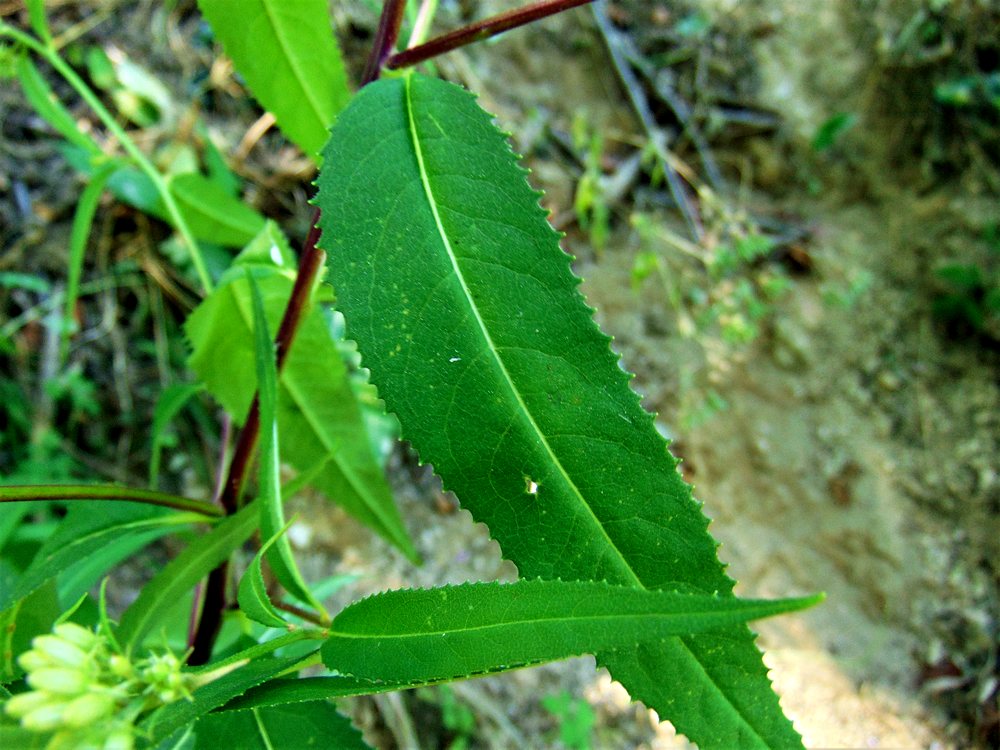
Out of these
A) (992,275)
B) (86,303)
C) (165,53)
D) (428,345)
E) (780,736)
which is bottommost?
(992,275)

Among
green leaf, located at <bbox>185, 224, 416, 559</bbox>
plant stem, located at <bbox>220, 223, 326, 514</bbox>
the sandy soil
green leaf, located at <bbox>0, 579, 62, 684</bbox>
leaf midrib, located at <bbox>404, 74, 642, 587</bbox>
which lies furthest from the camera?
the sandy soil

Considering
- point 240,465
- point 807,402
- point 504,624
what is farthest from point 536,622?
point 807,402

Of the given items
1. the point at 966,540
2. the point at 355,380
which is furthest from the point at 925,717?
the point at 355,380

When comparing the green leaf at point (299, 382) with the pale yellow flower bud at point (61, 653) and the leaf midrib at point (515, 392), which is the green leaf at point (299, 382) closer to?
the leaf midrib at point (515, 392)

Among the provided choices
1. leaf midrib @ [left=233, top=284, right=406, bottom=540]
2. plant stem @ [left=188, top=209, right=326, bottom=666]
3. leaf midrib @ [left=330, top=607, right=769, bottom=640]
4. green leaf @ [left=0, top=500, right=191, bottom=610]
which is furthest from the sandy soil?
leaf midrib @ [left=330, top=607, right=769, bottom=640]

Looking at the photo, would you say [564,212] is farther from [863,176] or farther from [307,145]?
[307,145]

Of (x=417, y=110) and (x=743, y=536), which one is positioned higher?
(x=417, y=110)

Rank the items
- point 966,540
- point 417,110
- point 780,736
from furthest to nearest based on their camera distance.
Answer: point 966,540 < point 417,110 < point 780,736

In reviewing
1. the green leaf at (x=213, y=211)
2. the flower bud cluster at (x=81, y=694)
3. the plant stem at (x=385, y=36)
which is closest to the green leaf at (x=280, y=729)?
the flower bud cluster at (x=81, y=694)

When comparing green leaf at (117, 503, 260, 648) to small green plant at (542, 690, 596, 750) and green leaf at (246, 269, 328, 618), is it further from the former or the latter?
small green plant at (542, 690, 596, 750)
